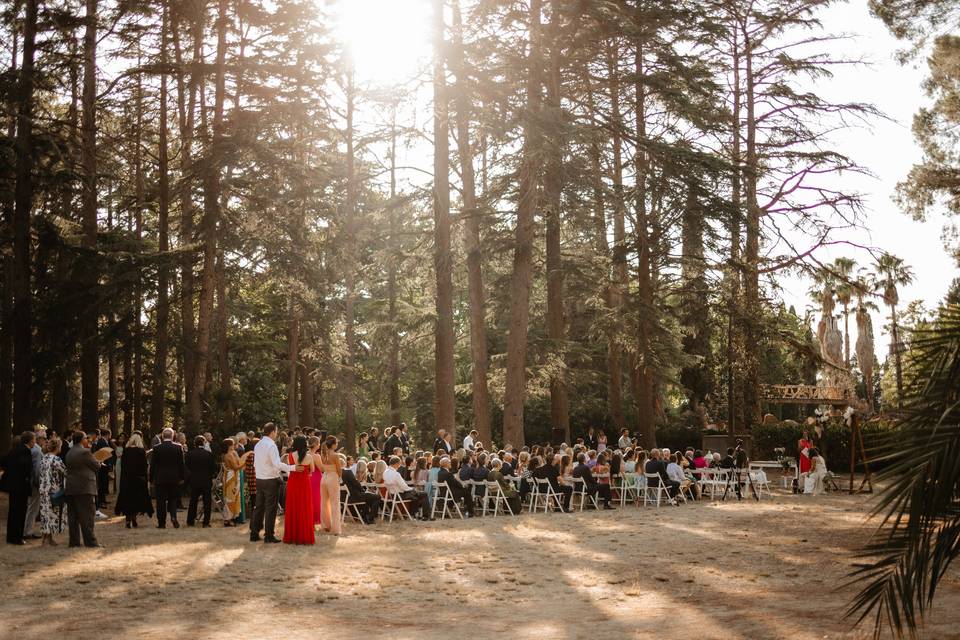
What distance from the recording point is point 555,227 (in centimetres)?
2658

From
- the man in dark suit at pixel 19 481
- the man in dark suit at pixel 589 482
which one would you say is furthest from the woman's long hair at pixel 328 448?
the man in dark suit at pixel 589 482

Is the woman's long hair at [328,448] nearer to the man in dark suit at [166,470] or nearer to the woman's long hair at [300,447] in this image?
the woman's long hair at [300,447]

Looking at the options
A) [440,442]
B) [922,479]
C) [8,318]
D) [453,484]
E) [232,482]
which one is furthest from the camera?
[8,318]

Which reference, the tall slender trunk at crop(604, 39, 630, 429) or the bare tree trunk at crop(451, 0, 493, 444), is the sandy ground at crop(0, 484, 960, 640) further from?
the tall slender trunk at crop(604, 39, 630, 429)

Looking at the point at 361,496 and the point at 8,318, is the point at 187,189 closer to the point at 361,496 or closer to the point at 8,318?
the point at 8,318

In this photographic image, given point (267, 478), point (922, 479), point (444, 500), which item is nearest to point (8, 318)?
point (444, 500)

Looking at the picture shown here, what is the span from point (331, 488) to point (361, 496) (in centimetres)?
203

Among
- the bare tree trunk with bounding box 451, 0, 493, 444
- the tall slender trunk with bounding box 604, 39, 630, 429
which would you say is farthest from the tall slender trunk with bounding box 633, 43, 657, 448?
the bare tree trunk with bounding box 451, 0, 493, 444

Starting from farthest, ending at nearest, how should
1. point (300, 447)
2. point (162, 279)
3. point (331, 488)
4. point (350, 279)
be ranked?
point (350, 279) → point (162, 279) → point (331, 488) → point (300, 447)

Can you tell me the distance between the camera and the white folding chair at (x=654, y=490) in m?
20.8

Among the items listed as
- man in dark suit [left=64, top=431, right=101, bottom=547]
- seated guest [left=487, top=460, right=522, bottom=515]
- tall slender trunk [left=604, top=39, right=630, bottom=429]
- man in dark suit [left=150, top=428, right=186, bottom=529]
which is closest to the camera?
man in dark suit [left=64, top=431, right=101, bottom=547]

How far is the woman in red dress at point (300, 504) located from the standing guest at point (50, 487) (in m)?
3.17

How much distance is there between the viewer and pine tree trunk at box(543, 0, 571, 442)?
19375 millimetres

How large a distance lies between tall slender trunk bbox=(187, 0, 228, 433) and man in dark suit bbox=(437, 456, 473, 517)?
6911mm
